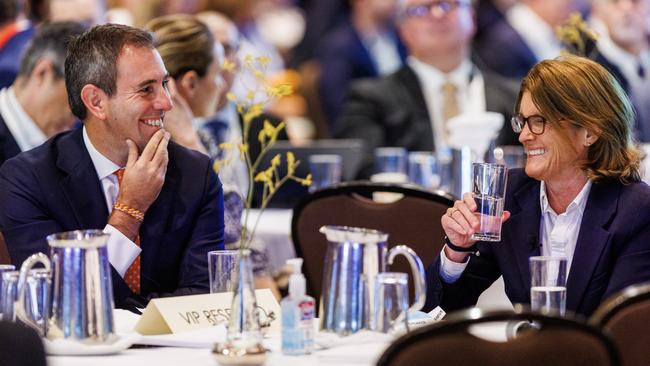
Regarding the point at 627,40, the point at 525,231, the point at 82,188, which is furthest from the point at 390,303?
the point at 627,40

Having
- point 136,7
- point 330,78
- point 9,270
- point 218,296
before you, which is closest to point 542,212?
point 218,296

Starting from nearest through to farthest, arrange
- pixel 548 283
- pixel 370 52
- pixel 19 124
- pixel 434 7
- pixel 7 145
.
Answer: pixel 548 283
pixel 7 145
pixel 19 124
pixel 434 7
pixel 370 52

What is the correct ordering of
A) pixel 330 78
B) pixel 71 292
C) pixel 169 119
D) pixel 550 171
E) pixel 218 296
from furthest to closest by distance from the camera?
pixel 330 78, pixel 169 119, pixel 550 171, pixel 218 296, pixel 71 292

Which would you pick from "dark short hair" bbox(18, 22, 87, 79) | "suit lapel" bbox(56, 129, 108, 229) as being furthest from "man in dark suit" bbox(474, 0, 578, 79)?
"suit lapel" bbox(56, 129, 108, 229)

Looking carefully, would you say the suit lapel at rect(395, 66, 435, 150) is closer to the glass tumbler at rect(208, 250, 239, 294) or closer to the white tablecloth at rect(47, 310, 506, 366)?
the glass tumbler at rect(208, 250, 239, 294)

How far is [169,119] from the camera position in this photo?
458 centimetres

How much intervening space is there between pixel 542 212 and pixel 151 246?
1.14 m

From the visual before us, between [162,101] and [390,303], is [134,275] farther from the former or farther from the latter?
[390,303]

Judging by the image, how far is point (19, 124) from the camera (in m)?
5.45

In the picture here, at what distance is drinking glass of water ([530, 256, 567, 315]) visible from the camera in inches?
114

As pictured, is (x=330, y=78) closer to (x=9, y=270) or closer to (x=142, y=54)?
(x=142, y=54)

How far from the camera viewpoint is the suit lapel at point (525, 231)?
353 centimetres

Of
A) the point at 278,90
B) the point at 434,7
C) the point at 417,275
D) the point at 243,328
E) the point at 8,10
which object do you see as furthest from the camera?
the point at 434,7

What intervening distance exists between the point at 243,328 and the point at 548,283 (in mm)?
739
